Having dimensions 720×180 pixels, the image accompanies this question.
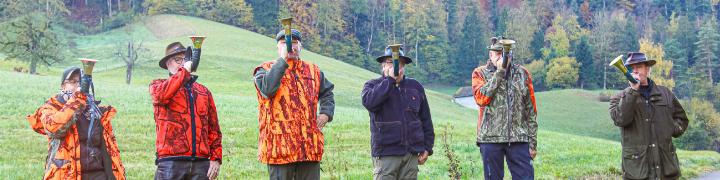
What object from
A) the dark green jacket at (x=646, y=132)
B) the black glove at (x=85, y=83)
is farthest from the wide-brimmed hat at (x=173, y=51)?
the dark green jacket at (x=646, y=132)

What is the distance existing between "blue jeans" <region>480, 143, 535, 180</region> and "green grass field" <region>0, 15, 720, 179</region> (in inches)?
69.1

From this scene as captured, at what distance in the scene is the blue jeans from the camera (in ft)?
26.4

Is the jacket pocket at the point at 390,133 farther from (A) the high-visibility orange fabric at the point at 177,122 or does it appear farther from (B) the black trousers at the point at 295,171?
(A) the high-visibility orange fabric at the point at 177,122

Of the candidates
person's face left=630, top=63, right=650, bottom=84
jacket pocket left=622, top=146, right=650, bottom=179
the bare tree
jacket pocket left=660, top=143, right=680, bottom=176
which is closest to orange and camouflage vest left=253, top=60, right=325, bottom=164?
jacket pocket left=622, top=146, right=650, bottom=179

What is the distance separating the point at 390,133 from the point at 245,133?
13915 millimetres

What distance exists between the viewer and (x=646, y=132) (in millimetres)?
7953

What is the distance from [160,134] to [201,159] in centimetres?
43

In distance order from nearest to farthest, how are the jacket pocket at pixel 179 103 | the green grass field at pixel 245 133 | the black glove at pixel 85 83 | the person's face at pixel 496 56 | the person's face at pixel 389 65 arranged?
1. the black glove at pixel 85 83
2. the jacket pocket at pixel 179 103
3. the person's face at pixel 389 65
4. the person's face at pixel 496 56
5. the green grass field at pixel 245 133

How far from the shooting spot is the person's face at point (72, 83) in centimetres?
658

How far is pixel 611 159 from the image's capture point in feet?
55.4

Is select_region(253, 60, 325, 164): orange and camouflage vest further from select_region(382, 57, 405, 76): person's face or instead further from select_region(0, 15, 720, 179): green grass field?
select_region(0, 15, 720, 179): green grass field

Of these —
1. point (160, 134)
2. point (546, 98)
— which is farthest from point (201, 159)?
point (546, 98)

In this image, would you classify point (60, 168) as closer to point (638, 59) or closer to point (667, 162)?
point (638, 59)

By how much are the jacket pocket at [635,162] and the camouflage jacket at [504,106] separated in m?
1.00
